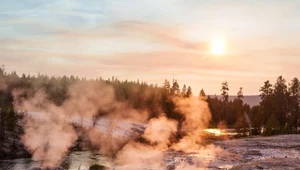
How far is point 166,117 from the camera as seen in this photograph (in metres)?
123

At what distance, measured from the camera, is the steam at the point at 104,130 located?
5741cm

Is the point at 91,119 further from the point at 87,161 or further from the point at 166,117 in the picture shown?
the point at 87,161

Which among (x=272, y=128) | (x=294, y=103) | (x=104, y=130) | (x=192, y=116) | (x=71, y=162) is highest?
(x=294, y=103)

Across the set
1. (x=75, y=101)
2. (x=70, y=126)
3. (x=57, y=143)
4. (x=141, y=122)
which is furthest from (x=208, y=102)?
(x=57, y=143)

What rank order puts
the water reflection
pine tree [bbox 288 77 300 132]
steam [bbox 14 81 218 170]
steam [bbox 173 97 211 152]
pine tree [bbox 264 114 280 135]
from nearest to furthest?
the water reflection → steam [bbox 14 81 218 170] → pine tree [bbox 264 114 280 135] → steam [bbox 173 97 211 152] → pine tree [bbox 288 77 300 132]

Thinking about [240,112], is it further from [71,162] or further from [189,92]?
[71,162]

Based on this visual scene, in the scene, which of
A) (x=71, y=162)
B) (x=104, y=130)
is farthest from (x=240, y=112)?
(x=71, y=162)

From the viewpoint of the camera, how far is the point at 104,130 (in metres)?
89.1

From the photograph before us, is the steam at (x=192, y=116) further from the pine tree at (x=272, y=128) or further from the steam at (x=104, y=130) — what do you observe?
the pine tree at (x=272, y=128)

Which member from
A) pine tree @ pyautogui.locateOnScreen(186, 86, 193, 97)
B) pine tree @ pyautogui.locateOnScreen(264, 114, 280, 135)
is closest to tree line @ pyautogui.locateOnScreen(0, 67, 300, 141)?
pine tree @ pyautogui.locateOnScreen(264, 114, 280, 135)

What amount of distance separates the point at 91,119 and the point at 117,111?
24338 millimetres

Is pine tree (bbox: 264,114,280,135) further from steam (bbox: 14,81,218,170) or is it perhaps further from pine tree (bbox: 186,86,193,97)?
pine tree (bbox: 186,86,193,97)

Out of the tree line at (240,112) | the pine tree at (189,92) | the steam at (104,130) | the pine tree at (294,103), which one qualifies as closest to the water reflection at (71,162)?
the steam at (104,130)

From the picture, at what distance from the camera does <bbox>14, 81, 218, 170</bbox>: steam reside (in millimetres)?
57406
